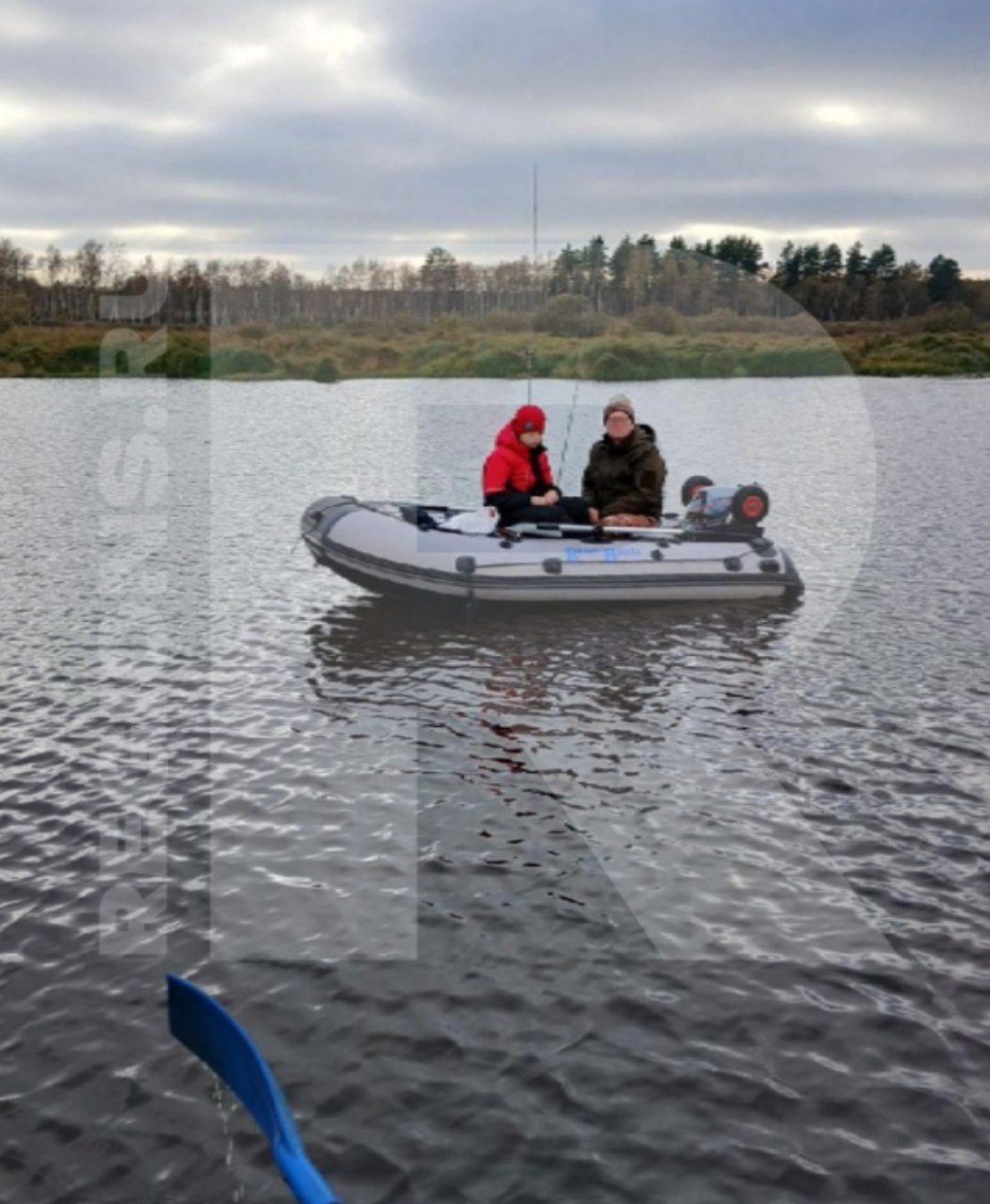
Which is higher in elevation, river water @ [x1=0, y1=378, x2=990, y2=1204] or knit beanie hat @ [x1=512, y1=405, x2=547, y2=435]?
knit beanie hat @ [x1=512, y1=405, x2=547, y2=435]

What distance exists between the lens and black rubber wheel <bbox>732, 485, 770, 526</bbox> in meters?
13.5

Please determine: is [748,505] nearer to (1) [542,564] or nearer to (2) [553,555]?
(2) [553,555]

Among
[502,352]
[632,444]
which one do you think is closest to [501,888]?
[632,444]

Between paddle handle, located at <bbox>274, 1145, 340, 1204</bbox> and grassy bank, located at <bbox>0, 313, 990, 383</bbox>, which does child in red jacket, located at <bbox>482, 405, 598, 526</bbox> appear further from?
grassy bank, located at <bbox>0, 313, 990, 383</bbox>

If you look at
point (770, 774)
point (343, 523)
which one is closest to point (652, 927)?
point (770, 774)

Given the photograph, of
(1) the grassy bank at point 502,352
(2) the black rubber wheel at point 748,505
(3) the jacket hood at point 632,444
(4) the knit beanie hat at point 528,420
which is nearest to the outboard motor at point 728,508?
(2) the black rubber wheel at point 748,505

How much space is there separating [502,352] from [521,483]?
4289 centimetres

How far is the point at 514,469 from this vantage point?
1318 centimetres

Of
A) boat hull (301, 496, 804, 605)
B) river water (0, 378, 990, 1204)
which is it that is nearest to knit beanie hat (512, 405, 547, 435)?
boat hull (301, 496, 804, 605)

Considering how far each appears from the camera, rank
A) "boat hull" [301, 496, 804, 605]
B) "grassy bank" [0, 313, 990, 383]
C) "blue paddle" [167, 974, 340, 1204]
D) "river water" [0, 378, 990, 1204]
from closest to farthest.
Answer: "blue paddle" [167, 974, 340, 1204]
"river water" [0, 378, 990, 1204]
"boat hull" [301, 496, 804, 605]
"grassy bank" [0, 313, 990, 383]

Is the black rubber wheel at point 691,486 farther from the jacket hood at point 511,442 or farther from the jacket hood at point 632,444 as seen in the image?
the jacket hood at point 511,442

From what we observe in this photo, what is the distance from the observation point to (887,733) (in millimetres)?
9148

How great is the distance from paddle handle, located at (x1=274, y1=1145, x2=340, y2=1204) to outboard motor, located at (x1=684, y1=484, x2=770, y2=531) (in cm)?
1110

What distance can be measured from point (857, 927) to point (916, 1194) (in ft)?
6.37
